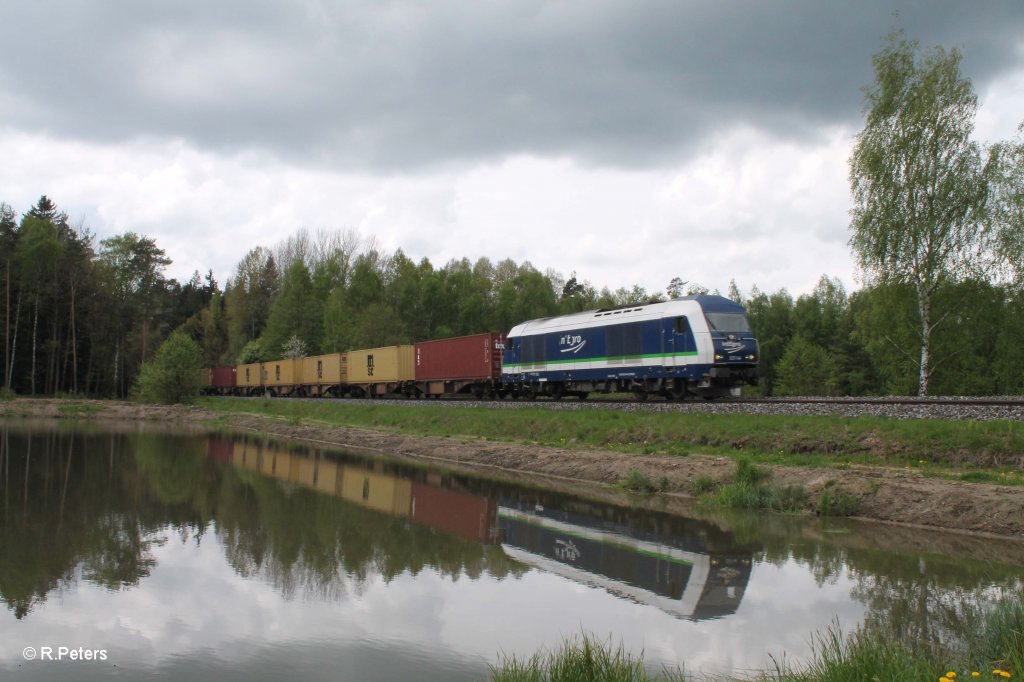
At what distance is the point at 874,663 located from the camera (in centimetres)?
571

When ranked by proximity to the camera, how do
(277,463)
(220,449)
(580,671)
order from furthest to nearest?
(220,449) → (277,463) → (580,671)

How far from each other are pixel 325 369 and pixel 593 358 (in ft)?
98.6

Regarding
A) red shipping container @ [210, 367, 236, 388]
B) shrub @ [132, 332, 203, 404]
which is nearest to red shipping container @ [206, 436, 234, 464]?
shrub @ [132, 332, 203, 404]

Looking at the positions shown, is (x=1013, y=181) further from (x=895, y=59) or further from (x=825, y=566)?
(x=825, y=566)

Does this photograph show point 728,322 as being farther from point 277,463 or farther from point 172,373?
point 172,373

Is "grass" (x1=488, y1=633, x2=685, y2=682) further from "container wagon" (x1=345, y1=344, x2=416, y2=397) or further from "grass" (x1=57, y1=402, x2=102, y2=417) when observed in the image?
"grass" (x1=57, y1=402, x2=102, y2=417)

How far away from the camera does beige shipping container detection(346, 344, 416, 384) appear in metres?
43.2

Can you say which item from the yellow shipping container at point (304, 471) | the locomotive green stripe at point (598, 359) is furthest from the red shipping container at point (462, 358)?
the yellow shipping container at point (304, 471)

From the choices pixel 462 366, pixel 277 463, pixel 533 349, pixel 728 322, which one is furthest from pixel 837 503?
pixel 462 366

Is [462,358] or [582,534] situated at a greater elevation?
[462,358]

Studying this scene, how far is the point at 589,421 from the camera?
25125 millimetres

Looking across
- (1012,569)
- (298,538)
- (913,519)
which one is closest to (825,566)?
(1012,569)

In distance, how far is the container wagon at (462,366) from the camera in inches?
1399

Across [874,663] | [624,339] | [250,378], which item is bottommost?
[874,663]
